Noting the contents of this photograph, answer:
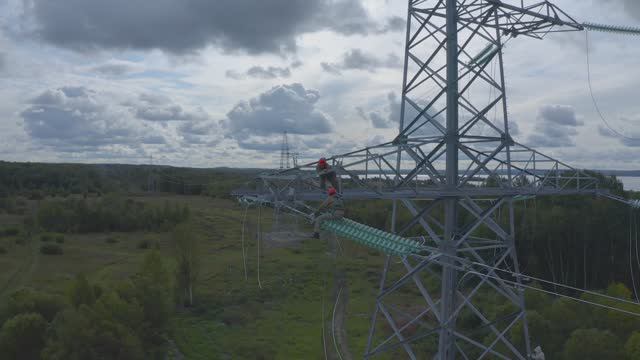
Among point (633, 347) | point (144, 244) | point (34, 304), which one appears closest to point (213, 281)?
point (144, 244)

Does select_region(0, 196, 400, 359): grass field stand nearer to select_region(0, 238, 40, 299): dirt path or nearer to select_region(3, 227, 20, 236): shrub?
select_region(0, 238, 40, 299): dirt path

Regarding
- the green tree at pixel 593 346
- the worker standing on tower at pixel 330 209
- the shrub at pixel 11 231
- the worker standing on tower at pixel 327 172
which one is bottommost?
the green tree at pixel 593 346

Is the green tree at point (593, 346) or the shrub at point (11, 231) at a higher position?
the shrub at point (11, 231)

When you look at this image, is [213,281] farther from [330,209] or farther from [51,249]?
[330,209]

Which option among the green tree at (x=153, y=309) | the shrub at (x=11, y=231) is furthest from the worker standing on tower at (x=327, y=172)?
the shrub at (x=11, y=231)

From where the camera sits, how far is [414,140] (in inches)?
539

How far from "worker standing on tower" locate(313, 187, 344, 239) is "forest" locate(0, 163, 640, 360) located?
2.19 meters

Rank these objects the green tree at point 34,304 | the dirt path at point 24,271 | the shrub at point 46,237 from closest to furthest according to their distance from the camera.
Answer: the green tree at point 34,304, the dirt path at point 24,271, the shrub at point 46,237

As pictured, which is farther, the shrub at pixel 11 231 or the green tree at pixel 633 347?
the shrub at pixel 11 231

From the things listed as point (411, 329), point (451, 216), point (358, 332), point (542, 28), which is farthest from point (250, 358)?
point (542, 28)

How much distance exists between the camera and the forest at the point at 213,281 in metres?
25.6

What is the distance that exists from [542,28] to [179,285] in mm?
36824

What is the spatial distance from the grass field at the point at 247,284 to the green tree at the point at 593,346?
38.5 feet

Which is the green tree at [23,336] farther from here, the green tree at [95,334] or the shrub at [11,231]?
the shrub at [11,231]
